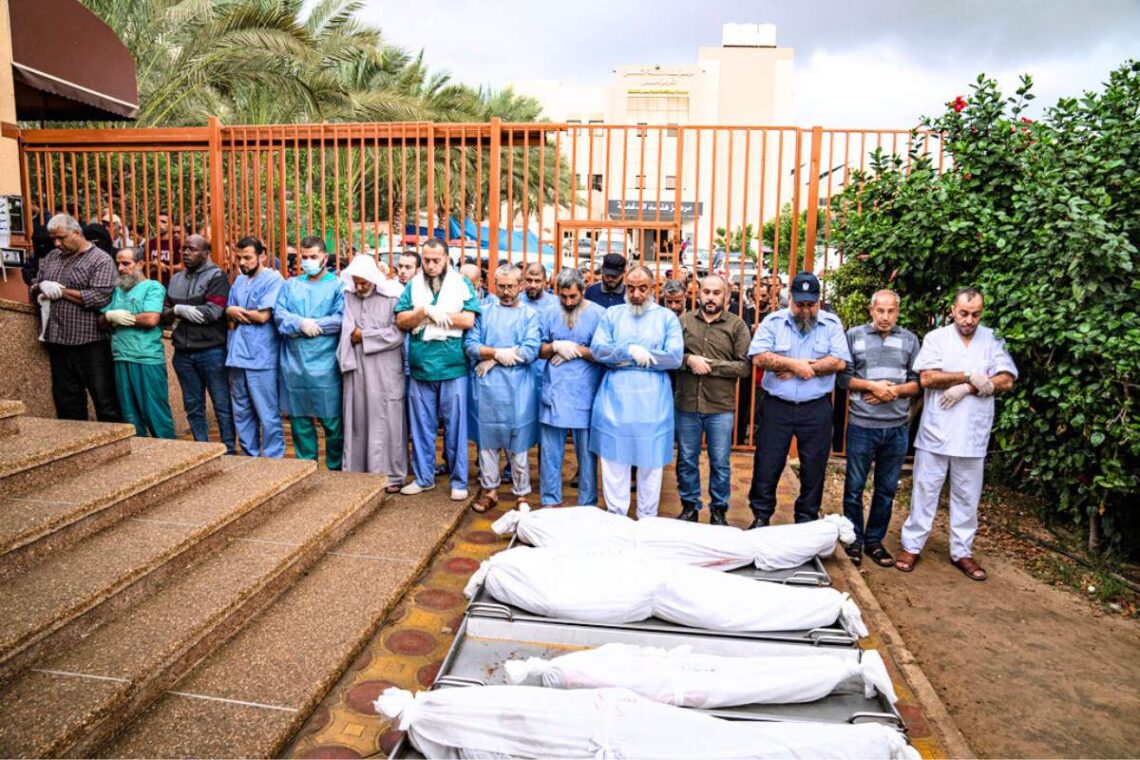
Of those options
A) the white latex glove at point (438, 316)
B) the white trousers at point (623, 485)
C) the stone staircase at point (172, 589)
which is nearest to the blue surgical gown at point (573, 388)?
the white trousers at point (623, 485)

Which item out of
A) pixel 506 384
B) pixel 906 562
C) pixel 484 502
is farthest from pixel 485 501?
pixel 906 562

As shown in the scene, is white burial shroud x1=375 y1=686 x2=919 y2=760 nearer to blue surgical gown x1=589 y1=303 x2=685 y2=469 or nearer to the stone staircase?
the stone staircase

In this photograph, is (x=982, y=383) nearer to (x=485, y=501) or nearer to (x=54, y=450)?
(x=485, y=501)

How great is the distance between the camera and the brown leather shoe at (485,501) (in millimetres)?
5625

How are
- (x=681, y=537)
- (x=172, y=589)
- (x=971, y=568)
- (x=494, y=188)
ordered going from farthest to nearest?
(x=494, y=188) < (x=971, y=568) < (x=681, y=537) < (x=172, y=589)

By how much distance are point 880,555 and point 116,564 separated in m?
4.51

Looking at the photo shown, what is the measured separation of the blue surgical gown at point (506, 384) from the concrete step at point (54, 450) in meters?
2.24

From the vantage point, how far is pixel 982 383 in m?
4.91

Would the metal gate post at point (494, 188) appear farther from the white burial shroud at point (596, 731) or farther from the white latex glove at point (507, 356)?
the white burial shroud at point (596, 731)

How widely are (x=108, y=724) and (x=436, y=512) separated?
2739mm

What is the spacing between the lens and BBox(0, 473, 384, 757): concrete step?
269 centimetres

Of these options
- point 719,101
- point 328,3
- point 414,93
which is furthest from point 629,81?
point 328,3

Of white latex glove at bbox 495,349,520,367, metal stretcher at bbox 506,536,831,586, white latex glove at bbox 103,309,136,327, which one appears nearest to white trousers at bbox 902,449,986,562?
metal stretcher at bbox 506,536,831,586

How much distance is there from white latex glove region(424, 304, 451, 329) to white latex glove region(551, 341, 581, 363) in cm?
80
